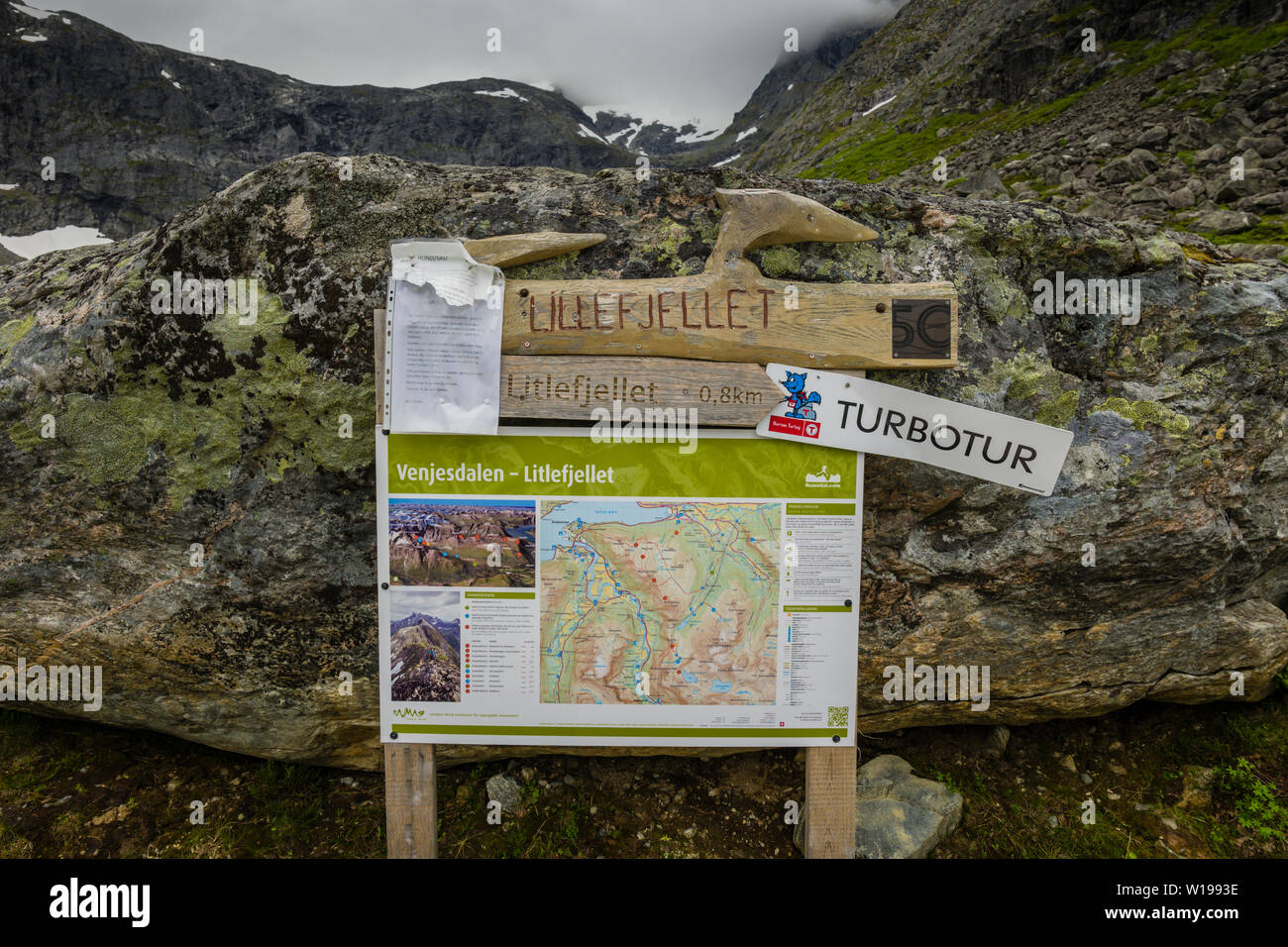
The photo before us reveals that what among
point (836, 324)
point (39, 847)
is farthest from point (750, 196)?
point (39, 847)

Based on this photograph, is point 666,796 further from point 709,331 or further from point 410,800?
point 709,331

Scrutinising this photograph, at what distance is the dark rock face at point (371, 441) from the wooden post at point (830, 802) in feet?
2.25

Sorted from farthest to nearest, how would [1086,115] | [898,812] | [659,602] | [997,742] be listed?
[1086,115] < [997,742] < [898,812] < [659,602]

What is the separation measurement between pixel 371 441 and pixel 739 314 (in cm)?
228

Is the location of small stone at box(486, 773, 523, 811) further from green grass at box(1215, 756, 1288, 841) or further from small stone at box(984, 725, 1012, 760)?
green grass at box(1215, 756, 1288, 841)

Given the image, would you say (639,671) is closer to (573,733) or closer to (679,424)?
(573,733)

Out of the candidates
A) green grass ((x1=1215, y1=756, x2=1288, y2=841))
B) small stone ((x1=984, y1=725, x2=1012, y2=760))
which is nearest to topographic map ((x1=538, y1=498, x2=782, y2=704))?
small stone ((x1=984, y1=725, x2=1012, y2=760))

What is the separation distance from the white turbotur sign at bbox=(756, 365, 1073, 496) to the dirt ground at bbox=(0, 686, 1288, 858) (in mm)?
2285

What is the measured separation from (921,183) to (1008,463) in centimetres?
4414

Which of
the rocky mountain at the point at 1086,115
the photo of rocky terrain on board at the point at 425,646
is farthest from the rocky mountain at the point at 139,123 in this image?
the photo of rocky terrain on board at the point at 425,646

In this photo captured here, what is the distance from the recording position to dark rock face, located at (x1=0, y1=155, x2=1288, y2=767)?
3697 mm

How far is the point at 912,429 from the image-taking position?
3518 mm

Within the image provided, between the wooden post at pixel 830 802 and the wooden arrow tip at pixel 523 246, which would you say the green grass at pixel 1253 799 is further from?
the wooden arrow tip at pixel 523 246

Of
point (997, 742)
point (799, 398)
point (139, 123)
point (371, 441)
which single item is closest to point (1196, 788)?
point (997, 742)
